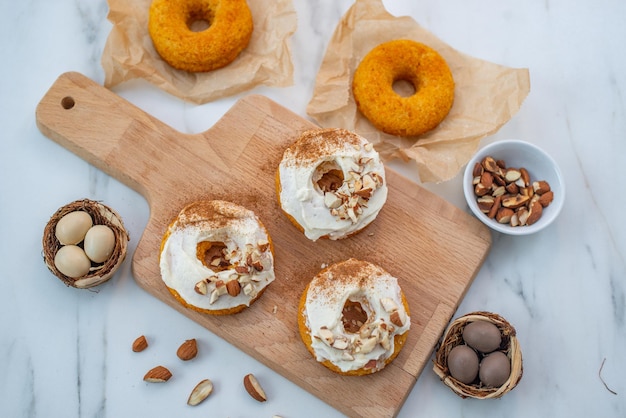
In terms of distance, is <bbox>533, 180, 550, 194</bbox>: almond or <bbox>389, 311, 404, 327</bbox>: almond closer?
<bbox>389, 311, 404, 327</bbox>: almond

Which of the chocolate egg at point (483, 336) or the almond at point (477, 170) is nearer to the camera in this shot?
the chocolate egg at point (483, 336)

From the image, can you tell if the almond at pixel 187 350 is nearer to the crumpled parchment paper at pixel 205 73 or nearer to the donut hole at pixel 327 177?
the donut hole at pixel 327 177

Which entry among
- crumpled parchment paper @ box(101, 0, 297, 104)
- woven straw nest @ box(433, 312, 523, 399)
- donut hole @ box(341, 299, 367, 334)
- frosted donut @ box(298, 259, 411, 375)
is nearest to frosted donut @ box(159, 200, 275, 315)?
frosted donut @ box(298, 259, 411, 375)

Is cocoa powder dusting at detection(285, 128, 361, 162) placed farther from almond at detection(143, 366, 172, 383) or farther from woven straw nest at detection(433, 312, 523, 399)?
almond at detection(143, 366, 172, 383)

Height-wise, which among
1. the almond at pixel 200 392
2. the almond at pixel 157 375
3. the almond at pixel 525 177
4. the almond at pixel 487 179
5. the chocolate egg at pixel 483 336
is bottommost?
the almond at pixel 200 392

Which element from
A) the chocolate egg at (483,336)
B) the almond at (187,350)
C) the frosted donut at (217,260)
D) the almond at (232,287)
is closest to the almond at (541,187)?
the chocolate egg at (483,336)

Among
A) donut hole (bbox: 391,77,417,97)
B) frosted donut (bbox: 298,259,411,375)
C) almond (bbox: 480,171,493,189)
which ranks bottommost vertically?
frosted donut (bbox: 298,259,411,375)

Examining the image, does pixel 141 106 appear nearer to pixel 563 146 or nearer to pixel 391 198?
pixel 391 198
